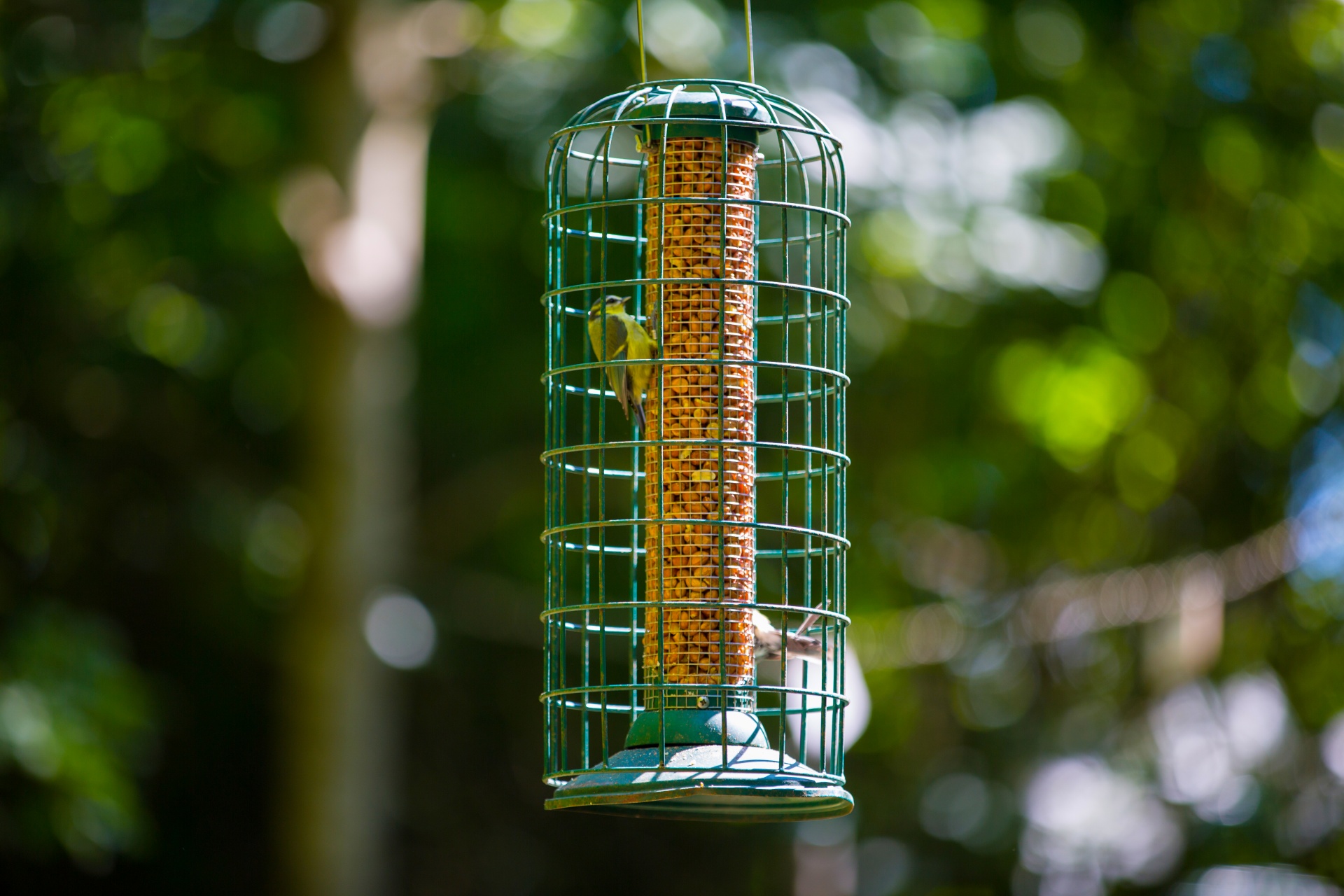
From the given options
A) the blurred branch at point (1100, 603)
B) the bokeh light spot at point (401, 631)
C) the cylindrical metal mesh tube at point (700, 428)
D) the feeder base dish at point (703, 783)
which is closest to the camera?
the feeder base dish at point (703, 783)

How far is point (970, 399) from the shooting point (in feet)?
43.2

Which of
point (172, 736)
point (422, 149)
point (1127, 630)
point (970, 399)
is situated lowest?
point (172, 736)

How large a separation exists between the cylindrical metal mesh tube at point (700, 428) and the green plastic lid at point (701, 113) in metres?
0.04

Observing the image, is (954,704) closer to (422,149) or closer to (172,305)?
(422,149)

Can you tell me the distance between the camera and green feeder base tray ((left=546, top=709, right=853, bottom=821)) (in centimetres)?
398

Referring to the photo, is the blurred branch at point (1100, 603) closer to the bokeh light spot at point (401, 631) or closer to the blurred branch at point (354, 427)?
the bokeh light spot at point (401, 631)

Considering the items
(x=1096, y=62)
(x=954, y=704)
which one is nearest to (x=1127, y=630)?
(x=954, y=704)

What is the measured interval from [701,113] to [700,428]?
878 millimetres

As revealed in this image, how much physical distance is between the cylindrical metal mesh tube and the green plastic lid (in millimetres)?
36

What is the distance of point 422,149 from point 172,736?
5878 mm

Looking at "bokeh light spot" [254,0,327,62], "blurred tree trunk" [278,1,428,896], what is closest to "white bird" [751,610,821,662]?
"blurred tree trunk" [278,1,428,896]

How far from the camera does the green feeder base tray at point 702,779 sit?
3977 millimetres

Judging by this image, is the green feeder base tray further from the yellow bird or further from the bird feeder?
the yellow bird

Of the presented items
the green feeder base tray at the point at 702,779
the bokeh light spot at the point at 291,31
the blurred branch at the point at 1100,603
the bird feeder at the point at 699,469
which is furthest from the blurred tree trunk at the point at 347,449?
the green feeder base tray at the point at 702,779
